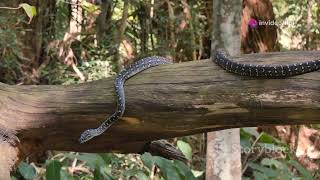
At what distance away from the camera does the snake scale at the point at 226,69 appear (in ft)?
10.00

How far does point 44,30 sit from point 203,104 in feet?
18.7

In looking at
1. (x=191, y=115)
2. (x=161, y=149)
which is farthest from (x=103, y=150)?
(x=191, y=115)

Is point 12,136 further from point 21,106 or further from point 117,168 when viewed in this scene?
point 117,168

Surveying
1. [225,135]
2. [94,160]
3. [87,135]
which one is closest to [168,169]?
[94,160]

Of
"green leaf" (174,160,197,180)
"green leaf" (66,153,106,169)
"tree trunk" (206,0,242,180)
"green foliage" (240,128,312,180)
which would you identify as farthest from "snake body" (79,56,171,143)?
"green foliage" (240,128,312,180)

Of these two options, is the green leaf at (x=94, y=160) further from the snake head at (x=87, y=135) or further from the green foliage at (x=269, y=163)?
the green foliage at (x=269, y=163)

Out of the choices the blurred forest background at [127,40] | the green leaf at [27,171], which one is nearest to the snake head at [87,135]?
the green leaf at [27,171]

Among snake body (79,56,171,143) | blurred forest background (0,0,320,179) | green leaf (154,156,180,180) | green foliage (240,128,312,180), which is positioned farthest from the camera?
blurred forest background (0,0,320,179)

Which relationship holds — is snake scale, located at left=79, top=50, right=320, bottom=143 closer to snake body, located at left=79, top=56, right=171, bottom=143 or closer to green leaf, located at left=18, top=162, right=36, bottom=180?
snake body, located at left=79, top=56, right=171, bottom=143

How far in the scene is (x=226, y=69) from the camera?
10.7 ft

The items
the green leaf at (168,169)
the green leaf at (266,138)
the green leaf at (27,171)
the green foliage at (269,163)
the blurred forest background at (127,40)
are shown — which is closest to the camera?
the green leaf at (168,169)

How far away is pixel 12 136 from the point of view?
3.54 m

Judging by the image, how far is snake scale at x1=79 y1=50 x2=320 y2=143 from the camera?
3.05 m

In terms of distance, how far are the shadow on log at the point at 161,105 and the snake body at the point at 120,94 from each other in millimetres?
50
